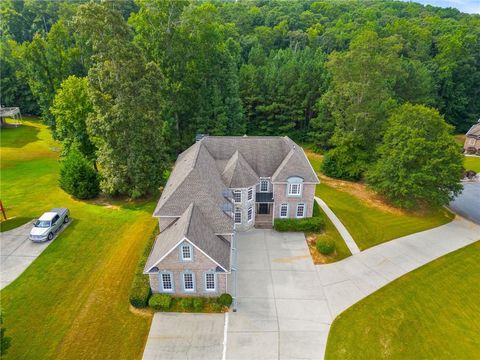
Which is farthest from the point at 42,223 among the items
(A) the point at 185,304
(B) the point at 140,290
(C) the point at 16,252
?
(A) the point at 185,304

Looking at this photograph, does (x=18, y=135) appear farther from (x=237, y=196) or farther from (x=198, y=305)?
(x=198, y=305)

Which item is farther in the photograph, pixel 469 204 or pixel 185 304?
pixel 469 204

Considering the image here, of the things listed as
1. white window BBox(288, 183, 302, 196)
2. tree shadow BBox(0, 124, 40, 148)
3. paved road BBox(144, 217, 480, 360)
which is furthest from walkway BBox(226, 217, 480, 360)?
tree shadow BBox(0, 124, 40, 148)

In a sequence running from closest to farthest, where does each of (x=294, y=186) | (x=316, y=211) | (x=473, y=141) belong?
(x=294, y=186)
(x=316, y=211)
(x=473, y=141)

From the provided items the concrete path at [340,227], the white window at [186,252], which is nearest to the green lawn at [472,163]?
the concrete path at [340,227]

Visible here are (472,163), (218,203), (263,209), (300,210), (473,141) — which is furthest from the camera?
(473,141)

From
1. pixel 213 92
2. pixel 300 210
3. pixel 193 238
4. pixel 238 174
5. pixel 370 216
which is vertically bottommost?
pixel 370 216
